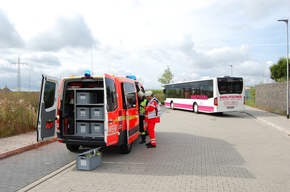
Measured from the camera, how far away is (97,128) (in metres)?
8.09

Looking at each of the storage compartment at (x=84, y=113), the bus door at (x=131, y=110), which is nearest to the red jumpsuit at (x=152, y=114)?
the bus door at (x=131, y=110)

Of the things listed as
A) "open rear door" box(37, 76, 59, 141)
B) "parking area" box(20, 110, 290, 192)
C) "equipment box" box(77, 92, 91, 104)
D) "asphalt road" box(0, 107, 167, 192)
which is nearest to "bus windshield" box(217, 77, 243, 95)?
"parking area" box(20, 110, 290, 192)

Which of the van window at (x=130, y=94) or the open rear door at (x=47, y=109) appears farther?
the van window at (x=130, y=94)

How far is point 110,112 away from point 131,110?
1.58 meters

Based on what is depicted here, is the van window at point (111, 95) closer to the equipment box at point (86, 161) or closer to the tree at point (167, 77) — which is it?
the equipment box at point (86, 161)

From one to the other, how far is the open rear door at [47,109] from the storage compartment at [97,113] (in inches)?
39.6

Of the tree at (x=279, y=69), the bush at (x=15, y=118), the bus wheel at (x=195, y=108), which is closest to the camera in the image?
the bush at (x=15, y=118)

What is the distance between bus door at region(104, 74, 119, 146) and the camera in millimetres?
6916

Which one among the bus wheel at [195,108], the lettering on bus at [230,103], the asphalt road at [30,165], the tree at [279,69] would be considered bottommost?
the asphalt road at [30,165]

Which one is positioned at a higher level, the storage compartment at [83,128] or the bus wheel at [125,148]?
the storage compartment at [83,128]

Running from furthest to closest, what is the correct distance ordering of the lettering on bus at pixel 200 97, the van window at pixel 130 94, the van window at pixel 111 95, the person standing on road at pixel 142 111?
the lettering on bus at pixel 200 97, the person standing on road at pixel 142 111, the van window at pixel 130 94, the van window at pixel 111 95

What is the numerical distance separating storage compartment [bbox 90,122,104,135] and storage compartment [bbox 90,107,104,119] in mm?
196

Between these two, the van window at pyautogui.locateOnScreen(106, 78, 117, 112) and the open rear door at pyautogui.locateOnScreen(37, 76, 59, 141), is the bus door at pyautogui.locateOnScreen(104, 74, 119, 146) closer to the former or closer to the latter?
the van window at pyautogui.locateOnScreen(106, 78, 117, 112)

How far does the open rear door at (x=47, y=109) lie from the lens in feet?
24.0
